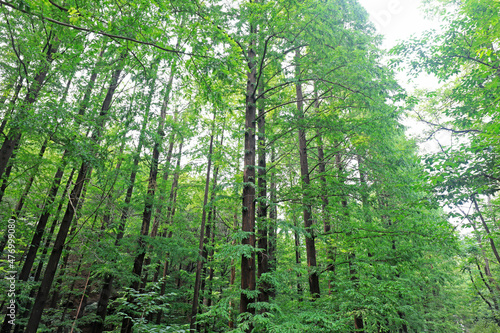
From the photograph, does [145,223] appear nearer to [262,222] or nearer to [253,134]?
[262,222]

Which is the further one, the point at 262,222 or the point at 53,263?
the point at 262,222

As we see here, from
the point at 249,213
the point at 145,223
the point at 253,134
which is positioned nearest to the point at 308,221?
the point at 249,213

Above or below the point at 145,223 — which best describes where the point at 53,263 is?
below

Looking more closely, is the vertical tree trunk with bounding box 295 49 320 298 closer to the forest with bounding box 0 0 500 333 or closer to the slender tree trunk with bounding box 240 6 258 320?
the forest with bounding box 0 0 500 333

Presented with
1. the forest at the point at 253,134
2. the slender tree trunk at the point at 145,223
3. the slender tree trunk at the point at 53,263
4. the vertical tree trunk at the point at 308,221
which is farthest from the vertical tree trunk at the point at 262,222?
the slender tree trunk at the point at 53,263

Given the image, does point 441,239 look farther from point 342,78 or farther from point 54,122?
point 54,122

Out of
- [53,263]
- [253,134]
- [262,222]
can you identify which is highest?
[253,134]

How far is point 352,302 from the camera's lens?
604cm

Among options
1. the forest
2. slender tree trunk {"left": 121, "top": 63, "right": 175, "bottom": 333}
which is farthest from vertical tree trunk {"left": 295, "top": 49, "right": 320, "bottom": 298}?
slender tree trunk {"left": 121, "top": 63, "right": 175, "bottom": 333}

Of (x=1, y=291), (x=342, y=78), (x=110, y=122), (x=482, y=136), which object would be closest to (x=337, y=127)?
(x=342, y=78)

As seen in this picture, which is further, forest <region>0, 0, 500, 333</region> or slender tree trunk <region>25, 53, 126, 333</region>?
slender tree trunk <region>25, 53, 126, 333</region>

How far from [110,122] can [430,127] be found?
15963mm

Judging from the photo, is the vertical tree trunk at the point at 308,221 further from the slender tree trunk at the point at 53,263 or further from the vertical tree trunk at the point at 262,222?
the slender tree trunk at the point at 53,263

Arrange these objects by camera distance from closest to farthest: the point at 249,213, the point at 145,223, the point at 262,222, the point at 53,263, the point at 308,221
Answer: the point at 249,213, the point at 53,263, the point at 262,222, the point at 308,221, the point at 145,223
